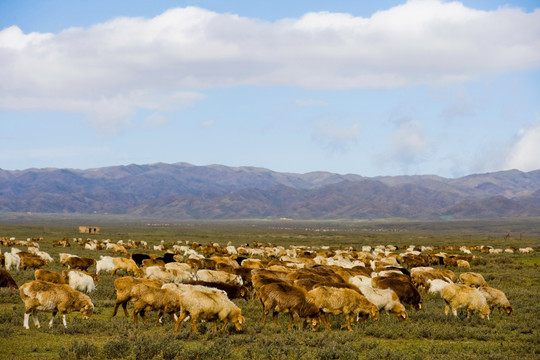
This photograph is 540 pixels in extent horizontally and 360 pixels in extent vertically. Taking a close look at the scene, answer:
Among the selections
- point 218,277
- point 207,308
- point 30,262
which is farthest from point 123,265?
point 207,308

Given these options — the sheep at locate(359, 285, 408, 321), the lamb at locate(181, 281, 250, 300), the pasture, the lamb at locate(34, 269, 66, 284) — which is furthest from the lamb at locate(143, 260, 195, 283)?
the sheep at locate(359, 285, 408, 321)

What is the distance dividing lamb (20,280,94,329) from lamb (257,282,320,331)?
6003 mm

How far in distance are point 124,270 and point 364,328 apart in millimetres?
18892

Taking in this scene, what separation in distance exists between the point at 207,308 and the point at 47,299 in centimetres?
475

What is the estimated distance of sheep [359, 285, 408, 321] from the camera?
17.9 metres

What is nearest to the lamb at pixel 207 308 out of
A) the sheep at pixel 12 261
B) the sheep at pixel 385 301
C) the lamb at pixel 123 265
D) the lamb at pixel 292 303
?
the lamb at pixel 292 303

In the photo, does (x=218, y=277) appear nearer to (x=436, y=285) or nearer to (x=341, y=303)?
(x=341, y=303)

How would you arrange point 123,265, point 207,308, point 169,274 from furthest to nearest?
point 123,265 < point 169,274 < point 207,308

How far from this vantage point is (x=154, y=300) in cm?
1570

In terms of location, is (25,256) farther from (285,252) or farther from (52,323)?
(285,252)

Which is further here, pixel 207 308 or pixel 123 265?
pixel 123 265

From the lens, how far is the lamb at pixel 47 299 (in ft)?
48.3

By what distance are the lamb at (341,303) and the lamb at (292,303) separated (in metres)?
0.25

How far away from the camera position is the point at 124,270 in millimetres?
30922
